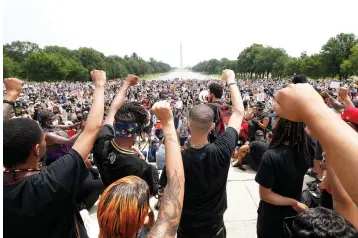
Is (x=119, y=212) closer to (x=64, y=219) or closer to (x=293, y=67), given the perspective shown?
(x=64, y=219)

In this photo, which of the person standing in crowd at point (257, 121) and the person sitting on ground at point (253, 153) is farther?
the person standing in crowd at point (257, 121)

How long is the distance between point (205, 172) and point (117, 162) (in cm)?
80

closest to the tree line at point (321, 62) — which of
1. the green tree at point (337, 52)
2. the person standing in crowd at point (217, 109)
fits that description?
the green tree at point (337, 52)

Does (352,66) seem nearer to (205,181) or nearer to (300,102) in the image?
(205,181)

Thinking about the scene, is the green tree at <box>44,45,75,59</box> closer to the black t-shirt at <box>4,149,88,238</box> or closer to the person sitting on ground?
the person sitting on ground

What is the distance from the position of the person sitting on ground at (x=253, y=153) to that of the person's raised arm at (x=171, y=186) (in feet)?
15.6

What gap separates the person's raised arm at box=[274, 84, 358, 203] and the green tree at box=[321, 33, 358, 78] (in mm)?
77153

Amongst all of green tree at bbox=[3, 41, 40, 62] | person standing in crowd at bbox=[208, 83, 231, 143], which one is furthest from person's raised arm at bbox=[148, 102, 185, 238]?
green tree at bbox=[3, 41, 40, 62]

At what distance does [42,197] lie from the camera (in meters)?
1.46

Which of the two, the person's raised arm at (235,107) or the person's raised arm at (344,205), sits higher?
the person's raised arm at (235,107)

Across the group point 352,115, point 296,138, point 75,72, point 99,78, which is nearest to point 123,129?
point 99,78

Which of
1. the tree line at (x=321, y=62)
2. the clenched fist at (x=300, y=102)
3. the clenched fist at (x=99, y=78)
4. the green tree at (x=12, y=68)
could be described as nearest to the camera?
the clenched fist at (x=300, y=102)

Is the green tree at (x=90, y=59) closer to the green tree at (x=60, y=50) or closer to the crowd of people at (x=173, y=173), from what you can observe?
the green tree at (x=60, y=50)

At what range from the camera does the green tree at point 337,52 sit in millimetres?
66800
